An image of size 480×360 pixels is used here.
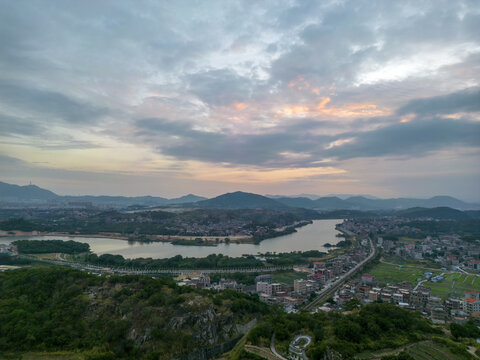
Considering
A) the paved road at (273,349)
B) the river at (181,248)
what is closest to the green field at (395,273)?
the river at (181,248)

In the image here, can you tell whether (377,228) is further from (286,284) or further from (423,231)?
(286,284)

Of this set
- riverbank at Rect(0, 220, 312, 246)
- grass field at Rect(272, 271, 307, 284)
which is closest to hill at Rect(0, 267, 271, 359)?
grass field at Rect(272, 271, 307, 284)

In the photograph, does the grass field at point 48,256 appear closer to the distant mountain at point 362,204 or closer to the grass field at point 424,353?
the grass field at point 424,353

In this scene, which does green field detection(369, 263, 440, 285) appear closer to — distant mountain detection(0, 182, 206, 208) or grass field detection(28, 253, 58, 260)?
grass field detection(28, 253, 58, 260)

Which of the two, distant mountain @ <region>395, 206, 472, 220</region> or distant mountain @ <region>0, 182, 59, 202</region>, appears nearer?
distant mountain @ <region>395, 206, 472, 220</region>

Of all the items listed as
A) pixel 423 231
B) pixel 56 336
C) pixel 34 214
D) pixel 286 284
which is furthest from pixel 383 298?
pixel 34 214

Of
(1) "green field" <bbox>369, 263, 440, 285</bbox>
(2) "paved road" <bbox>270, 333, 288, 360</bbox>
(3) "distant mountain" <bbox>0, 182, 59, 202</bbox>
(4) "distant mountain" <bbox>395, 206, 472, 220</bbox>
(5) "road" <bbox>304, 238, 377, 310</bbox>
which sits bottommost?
(5) "road" <bbox>304, 238, 377, 310</bbox>

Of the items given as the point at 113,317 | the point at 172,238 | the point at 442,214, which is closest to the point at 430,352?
the point at 113,317
